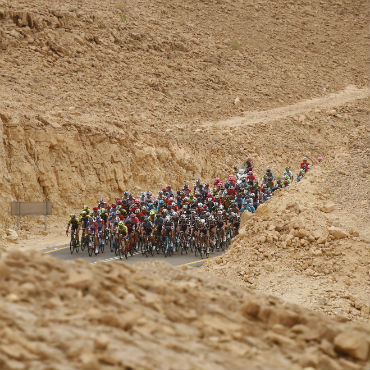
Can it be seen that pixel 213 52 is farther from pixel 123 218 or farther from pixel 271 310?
pixel 271 310

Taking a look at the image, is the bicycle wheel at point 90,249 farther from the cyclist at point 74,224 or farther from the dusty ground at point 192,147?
the dusty ground at point 192,147

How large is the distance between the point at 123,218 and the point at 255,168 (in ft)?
61.8


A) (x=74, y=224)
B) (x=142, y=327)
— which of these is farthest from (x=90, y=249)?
(x=142, y=327)

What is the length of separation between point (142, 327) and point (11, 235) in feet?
71.4

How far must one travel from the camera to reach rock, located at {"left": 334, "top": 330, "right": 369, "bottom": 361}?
732cm

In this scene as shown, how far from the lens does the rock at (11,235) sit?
Result: 2734cm

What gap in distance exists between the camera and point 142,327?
7121 millimetres

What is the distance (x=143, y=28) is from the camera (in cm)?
5181

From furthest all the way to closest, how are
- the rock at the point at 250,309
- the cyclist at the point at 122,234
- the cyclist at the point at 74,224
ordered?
the cyclist at the point at 74,224 → the cyclist at the point at 122,234 → the rock at the point at 250,309

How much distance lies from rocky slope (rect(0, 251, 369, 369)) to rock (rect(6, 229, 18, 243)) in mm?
19527

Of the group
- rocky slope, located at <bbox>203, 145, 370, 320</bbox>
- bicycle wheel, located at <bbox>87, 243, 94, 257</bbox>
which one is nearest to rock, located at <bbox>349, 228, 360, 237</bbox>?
rocky slope, located at <bbox>203, 145, 370, 320</bbox>

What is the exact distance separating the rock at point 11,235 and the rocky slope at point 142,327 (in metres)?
19.5

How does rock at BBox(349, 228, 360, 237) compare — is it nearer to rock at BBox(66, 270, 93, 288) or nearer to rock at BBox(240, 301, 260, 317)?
rock at BBox(240, 301, 260, 317)

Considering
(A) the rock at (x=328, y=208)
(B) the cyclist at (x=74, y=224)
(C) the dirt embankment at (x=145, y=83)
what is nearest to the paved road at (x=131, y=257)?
(B) the cyclist at (x=74, y=224)
